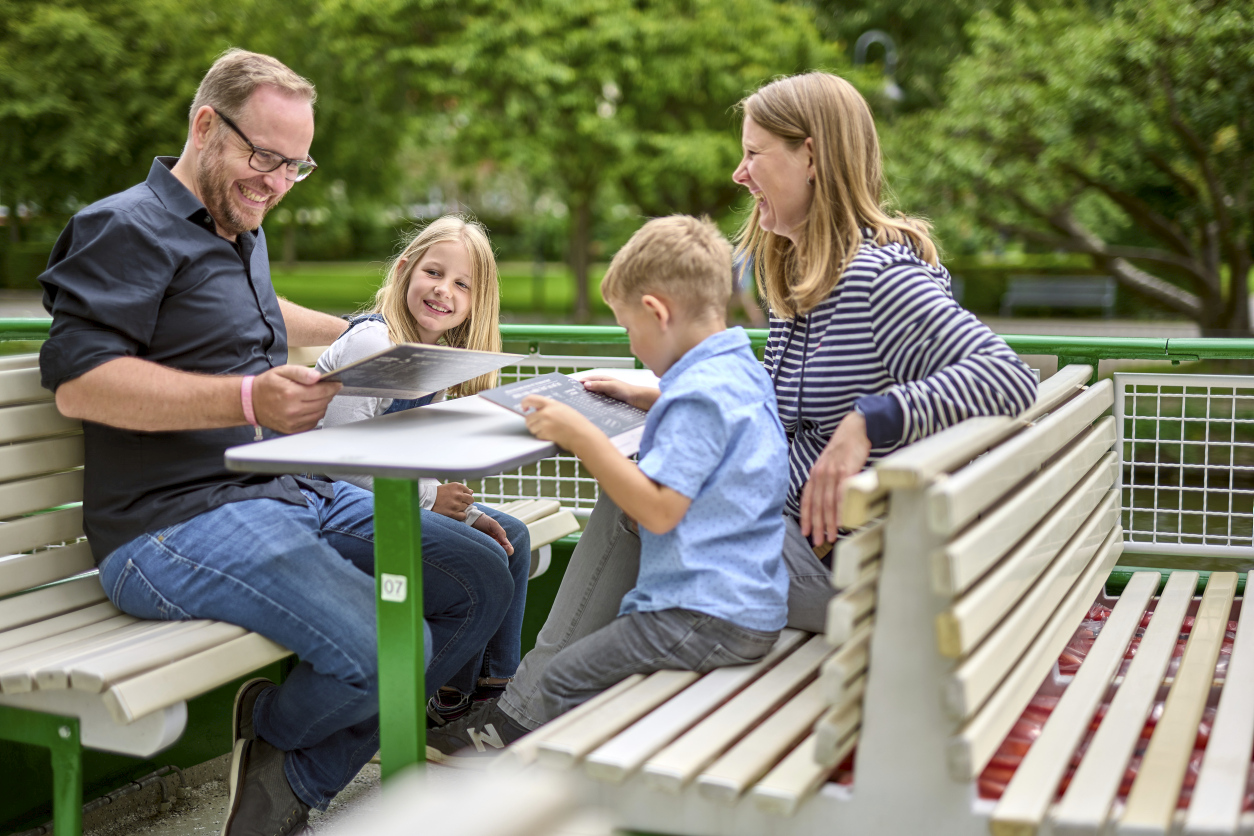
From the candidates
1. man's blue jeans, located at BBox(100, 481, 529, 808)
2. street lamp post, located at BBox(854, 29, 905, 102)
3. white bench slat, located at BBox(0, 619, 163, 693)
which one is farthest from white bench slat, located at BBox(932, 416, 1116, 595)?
street lamp post, located at BBox(854, 29, 905, 102)

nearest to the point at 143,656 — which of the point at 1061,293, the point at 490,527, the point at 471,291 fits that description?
the point at 490,527

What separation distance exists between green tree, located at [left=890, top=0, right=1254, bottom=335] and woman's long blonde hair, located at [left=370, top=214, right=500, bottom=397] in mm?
9482

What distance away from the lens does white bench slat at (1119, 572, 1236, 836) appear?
5.93ft

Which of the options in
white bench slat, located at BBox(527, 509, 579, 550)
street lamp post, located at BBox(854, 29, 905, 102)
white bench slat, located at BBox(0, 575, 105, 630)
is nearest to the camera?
white bench slat, located at BBox(0, 575, 105, 630)

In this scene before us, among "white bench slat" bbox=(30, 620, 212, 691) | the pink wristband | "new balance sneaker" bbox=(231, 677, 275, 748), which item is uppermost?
the pink wristband

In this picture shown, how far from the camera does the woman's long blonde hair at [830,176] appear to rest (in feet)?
8.64

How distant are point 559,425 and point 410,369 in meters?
0.39

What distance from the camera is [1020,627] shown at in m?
2.12

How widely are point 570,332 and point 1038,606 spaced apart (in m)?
2.13

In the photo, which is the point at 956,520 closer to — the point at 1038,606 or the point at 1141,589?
the point at 1038,606

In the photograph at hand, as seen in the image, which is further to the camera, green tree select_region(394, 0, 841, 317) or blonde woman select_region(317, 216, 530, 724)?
green tree select_region(394, 0, 841, 317)

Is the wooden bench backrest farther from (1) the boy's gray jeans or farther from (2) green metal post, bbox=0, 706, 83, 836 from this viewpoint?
(1) the boy's gray jeans

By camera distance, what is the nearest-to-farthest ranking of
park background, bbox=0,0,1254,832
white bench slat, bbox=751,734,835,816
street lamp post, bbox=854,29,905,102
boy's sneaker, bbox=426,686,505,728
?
white bench slat, bbox=751,734,835,816, boy's sneaker, bbox=426,686,505,728, park background, bbox=0,0,1254,832, street lamp post, bbox=854,29,905,102

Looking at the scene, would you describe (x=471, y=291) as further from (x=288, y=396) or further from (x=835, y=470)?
(x=835, y=470)
